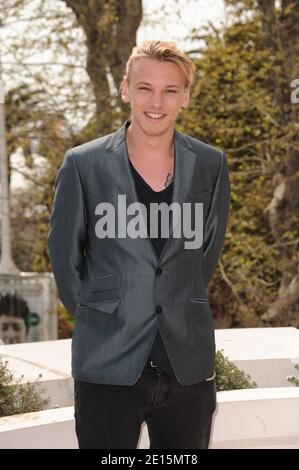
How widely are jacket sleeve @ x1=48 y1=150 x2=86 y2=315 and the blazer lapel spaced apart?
136 mm

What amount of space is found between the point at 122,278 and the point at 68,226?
262mm

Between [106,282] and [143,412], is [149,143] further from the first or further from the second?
[143,412]

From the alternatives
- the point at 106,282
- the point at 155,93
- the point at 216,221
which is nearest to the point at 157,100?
the point at 155,93

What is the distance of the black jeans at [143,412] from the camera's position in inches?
104

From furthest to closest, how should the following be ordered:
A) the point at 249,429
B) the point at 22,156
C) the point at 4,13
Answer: the point at 22,156
the point at 4,13
the point at 249,429

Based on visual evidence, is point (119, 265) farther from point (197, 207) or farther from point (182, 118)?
point (182, 118)

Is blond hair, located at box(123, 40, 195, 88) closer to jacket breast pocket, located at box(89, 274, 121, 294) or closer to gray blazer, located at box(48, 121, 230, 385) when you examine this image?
gray blazer, located at box(48, 121, 230, 385)

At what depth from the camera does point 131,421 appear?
265cm

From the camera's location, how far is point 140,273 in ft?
8.89

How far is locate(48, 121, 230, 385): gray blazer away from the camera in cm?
269

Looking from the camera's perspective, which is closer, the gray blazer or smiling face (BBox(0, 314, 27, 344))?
the gray blazer

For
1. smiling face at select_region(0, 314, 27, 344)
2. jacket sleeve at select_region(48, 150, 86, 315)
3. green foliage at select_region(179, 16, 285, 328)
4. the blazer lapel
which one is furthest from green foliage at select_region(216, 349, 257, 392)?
smiling face at select_region(0, 314, 27, 344)
